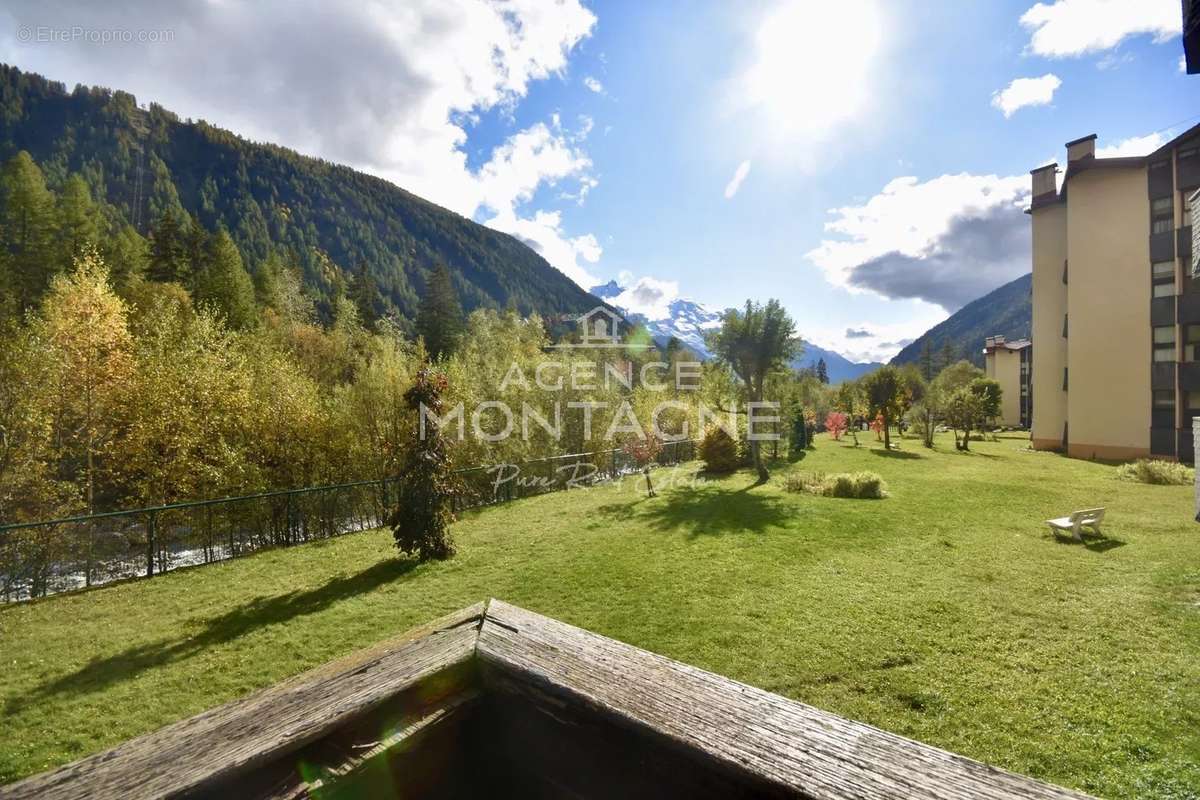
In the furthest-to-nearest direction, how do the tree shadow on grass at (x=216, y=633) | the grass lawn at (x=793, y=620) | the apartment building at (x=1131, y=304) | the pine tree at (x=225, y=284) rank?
the pine tree at (x=225, y=284) → the apartment building at (x=1131, y=304) → the tree shadow on grass at (x=216, y=633) → the grass lawn at (x=793, y=620)

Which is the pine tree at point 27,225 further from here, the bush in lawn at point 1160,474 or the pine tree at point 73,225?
the bush in lawn at point 1160,474

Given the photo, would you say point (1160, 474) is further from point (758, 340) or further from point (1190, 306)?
point (758, 340)

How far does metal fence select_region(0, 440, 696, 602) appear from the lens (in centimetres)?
902

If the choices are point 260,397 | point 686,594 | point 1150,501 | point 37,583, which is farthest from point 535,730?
point 1150,501

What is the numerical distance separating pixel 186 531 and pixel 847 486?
17.4 m

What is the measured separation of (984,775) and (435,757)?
0.89m

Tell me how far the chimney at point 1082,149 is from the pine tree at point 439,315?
3908 centimetres

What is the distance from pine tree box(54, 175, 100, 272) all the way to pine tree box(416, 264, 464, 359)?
1953cm

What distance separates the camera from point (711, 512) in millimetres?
12945

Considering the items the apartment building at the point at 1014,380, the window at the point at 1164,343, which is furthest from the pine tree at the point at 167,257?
the apartment building at the point at 1014,380

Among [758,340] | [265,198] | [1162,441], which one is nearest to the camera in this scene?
[758,340]

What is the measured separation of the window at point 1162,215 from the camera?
22.0 meters

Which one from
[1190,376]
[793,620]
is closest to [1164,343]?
[1190,376]

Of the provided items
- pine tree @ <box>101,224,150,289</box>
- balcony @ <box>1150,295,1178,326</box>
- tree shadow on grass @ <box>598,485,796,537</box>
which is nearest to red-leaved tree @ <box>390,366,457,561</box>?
tree shadow on grass @ <box>598,485,796,537</box>
